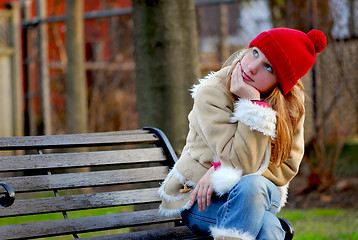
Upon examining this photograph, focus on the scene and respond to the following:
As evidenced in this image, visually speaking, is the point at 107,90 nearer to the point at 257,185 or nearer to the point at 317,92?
the point at 317,92

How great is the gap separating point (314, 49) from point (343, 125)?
13.8 ft

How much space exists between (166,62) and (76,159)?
4.23ft

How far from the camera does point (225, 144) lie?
268 centimetres

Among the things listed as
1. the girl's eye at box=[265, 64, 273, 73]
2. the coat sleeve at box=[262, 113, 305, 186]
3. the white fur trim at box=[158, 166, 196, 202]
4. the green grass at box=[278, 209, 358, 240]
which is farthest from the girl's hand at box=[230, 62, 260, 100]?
the green grass at box=[278, 209, 358, 240]

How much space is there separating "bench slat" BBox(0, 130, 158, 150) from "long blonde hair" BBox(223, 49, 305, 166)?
79cm

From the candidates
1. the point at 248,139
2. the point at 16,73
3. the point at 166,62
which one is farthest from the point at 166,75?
the point at 16,73

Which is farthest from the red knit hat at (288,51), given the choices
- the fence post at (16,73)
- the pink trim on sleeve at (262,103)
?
the fence post at (16,73)

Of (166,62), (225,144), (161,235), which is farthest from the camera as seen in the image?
(166,62)

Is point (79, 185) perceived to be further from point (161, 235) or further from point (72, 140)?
point (161, 235)

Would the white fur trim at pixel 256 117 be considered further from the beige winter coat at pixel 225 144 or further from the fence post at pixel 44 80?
the fence post at pixel 44 80

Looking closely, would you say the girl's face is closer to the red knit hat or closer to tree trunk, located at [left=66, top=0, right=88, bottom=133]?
the red knit hat

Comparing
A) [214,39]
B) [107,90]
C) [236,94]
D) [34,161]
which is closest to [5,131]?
[107,90]

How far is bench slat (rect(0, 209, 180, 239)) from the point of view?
2828mm

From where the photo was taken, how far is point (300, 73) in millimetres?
2775
